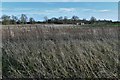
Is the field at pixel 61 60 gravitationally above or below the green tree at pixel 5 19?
below

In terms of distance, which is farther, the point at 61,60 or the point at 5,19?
the point at 5,19

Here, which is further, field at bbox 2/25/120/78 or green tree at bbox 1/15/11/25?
green tree at bbox 1/15/11/25

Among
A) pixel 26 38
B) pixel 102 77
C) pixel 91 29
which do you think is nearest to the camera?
pixel 102 77

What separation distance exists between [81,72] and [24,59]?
1.60 metres

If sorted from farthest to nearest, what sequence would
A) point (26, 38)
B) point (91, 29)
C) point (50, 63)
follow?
point (91, 29), point (26, 38), point (50, 63)

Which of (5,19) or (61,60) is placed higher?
(5,19)

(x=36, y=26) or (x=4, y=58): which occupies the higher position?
(x=36, y=26)

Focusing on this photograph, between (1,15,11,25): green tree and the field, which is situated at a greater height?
(1,15,11,25): green tree

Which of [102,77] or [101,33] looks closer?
[102,77]

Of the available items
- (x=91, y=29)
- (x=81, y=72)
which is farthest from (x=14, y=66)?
(x=91, y=29)

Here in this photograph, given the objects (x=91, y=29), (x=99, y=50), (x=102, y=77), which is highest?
(x=91, y=29)

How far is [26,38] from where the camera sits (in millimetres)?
7598

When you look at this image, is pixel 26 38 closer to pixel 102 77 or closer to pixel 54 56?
pixel 54 56

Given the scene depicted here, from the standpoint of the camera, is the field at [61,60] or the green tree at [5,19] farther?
the green tree at [5,19]
